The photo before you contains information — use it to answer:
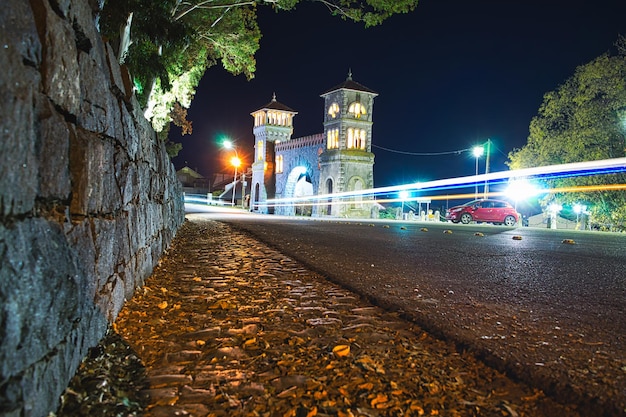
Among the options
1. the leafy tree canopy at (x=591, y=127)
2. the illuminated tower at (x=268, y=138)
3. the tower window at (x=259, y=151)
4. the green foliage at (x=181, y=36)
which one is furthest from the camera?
the tower window at (x=259, y=151)

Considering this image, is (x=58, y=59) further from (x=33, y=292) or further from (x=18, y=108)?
(x=33, y=292)

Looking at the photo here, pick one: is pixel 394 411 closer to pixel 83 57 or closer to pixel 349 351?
pixel 349 351

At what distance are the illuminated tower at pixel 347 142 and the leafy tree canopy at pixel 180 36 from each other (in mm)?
25904

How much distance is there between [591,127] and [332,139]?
88.9 ft

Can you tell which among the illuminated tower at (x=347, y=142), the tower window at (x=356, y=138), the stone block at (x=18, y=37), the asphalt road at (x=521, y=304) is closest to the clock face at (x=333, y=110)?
the illuminated tower at (x=347, y=142)

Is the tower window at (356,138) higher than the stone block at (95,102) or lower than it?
higher

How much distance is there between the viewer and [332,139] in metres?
49.7

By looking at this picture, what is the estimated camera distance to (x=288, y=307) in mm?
4066

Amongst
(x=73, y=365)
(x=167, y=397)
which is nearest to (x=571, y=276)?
(x=167, y=397)

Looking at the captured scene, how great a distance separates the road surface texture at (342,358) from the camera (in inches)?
87.4

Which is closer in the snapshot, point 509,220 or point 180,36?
point 180,36

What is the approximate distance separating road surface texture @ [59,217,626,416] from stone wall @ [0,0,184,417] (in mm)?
313

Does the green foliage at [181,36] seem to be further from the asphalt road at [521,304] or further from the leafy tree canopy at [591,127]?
the leafy tree canopy at [591,127]

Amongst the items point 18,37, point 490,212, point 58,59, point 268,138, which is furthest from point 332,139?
point 18,37
